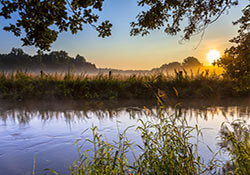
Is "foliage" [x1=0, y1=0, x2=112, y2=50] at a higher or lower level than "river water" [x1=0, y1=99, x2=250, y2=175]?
higher

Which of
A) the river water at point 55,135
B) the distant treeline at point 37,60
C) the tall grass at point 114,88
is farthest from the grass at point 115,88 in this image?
the distant treeline at point 37,60

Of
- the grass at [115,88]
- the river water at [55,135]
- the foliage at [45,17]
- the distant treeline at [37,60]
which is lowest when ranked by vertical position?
the river water at [55,135]

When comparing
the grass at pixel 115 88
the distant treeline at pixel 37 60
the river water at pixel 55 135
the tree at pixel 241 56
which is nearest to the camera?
the river water at pixel 55 135

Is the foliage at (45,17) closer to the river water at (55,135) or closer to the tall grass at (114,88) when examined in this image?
the river water at (55,135)

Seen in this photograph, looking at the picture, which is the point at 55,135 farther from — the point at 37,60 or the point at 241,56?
the point at 37,60

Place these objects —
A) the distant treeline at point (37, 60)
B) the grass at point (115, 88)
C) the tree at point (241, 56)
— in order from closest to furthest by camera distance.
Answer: the tree at point (241, 56)
the grass at point (115, 88)
the distant treeline at point (37, 60)

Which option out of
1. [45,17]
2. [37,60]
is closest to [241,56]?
[45,17]

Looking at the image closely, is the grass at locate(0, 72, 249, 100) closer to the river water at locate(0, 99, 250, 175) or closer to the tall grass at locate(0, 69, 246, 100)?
the tall grass at locate(0, 69, 246, 100)

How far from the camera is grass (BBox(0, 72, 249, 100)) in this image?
9000mm

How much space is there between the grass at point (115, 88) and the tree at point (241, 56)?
3.63 meters

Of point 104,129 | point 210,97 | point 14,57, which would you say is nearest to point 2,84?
point 104,129

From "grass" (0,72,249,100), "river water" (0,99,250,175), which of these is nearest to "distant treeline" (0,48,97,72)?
"grass" (0,72,249,100)

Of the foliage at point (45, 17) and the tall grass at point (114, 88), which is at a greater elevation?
the foliage at point (45, 17)

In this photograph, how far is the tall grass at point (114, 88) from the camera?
901 cm
